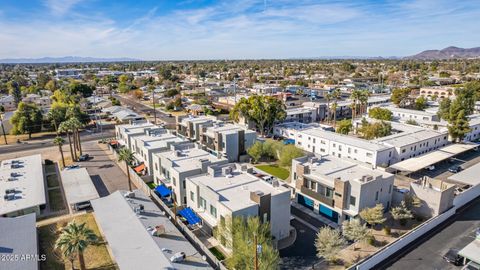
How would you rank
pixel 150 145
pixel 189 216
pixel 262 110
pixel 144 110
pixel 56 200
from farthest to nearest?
pixel 144 110
pixel 262 110
pixel 150 145
pixel 56 200
pixel 189 216

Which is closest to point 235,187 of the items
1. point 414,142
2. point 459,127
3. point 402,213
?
point 402,213

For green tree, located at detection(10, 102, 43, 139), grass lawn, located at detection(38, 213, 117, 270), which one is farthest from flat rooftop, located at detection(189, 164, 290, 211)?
green tree, located at detection(10, 102, 43, 139)

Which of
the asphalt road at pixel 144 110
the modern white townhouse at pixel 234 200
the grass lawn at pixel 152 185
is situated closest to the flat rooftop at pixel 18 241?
the modern white townhouse at pixel 234 200

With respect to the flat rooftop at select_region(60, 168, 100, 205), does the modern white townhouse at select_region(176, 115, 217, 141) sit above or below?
above

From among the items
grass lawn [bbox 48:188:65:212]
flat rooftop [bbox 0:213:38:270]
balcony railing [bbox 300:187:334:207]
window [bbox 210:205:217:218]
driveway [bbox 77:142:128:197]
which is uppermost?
window [bbox 210:205:217:218]

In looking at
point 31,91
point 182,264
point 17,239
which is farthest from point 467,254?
point 31,91

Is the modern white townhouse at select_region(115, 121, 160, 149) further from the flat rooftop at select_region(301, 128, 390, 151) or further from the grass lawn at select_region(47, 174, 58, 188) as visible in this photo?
the flat rooftop at select_region(301, 128, 390, 151)

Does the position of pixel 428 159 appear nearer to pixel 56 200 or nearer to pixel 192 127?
pixel 192 127
